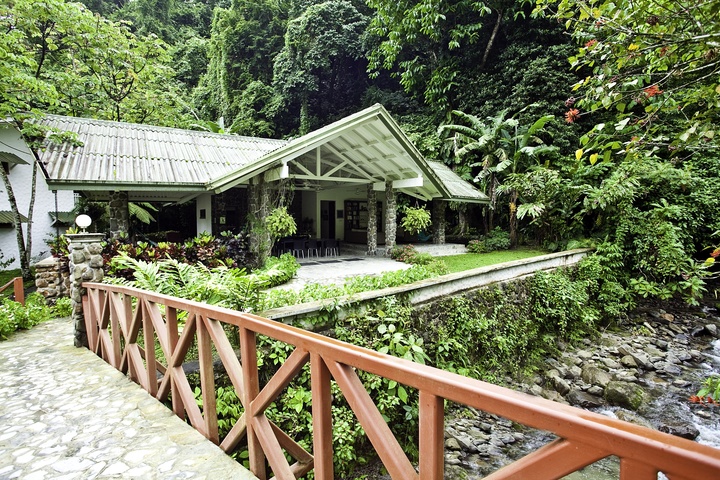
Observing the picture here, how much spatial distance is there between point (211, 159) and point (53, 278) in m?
4.89

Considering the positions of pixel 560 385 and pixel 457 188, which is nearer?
pixel 560 385

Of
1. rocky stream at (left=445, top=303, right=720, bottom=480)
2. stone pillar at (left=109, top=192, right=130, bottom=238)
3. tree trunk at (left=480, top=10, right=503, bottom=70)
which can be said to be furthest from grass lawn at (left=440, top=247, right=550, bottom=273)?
tree trunk at (left=480, top=10, right=503, bottom=70)

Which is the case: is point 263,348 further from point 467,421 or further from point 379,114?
point 379,114

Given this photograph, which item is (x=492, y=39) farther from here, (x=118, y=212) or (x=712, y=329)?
(x=118, y=212)

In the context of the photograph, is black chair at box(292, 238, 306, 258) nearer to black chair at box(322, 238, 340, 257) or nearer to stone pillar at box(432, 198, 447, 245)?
black chair at box(322, 238, 340, 257)

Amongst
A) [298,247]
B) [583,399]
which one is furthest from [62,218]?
[583,399]

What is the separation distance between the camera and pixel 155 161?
952 cm

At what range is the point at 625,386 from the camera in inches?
267

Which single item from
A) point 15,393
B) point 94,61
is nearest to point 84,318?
point 15,393

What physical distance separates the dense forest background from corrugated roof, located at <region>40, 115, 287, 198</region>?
0.98 meters

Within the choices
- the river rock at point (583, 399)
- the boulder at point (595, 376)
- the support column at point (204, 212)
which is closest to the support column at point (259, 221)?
the support column at point (204, 212)

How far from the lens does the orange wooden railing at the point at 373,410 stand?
3.22 feet

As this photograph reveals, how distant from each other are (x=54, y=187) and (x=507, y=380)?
406 inches

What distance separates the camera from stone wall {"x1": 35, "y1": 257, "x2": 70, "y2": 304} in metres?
7.75
